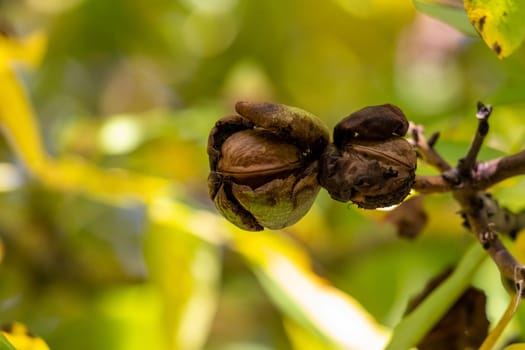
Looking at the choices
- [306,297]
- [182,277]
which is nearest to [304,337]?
[306,297]

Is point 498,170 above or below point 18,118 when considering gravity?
above

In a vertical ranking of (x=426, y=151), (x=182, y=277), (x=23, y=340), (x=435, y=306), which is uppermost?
(x=426, y=151)

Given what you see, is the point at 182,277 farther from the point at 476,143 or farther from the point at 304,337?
the point at 476,143

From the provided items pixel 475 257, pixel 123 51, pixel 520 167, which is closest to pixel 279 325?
pixel 123 51

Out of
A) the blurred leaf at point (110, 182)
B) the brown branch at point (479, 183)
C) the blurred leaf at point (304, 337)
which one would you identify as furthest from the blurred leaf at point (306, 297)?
the brown branch at point (479, 183)

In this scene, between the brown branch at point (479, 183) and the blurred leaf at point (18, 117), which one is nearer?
the brown branch at point (479, 183)

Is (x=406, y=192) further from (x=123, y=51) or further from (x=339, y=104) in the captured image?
(x=123, y=51)

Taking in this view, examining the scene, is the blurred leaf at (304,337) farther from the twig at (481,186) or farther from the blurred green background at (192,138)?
the twig at (481,186)
